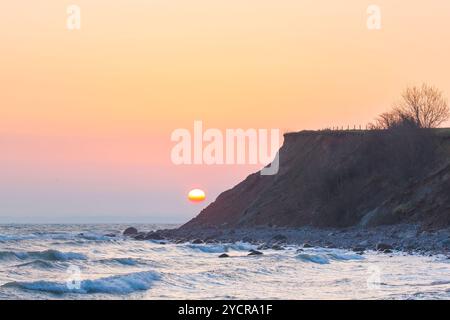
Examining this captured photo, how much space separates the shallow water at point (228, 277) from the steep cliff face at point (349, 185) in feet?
59.6

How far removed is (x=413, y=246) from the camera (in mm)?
48531

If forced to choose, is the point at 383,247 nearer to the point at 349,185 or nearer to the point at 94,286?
the point at 94,286

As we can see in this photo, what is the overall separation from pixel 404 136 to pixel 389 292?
169ft

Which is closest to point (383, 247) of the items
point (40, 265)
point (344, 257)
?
point (344, 257)

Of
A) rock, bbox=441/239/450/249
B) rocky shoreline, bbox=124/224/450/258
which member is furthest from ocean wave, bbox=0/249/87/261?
rock, bbox=441/239/450/249

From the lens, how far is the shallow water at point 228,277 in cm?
2750

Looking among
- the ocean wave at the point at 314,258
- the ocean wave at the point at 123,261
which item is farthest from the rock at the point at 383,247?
the ocean wave at the point at 123,261

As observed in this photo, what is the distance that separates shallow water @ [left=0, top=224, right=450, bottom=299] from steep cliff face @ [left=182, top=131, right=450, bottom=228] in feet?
59.6

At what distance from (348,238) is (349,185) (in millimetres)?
18885

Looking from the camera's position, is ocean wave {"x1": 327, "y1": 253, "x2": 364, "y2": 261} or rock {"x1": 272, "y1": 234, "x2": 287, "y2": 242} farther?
rock {"x1": 272, "y1": 234, "x2": 287, "y2": 242}

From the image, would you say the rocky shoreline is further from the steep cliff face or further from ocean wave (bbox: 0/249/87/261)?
ocean wave (bbox: 0/249/87/261)

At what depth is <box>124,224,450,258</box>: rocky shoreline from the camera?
48594mm
